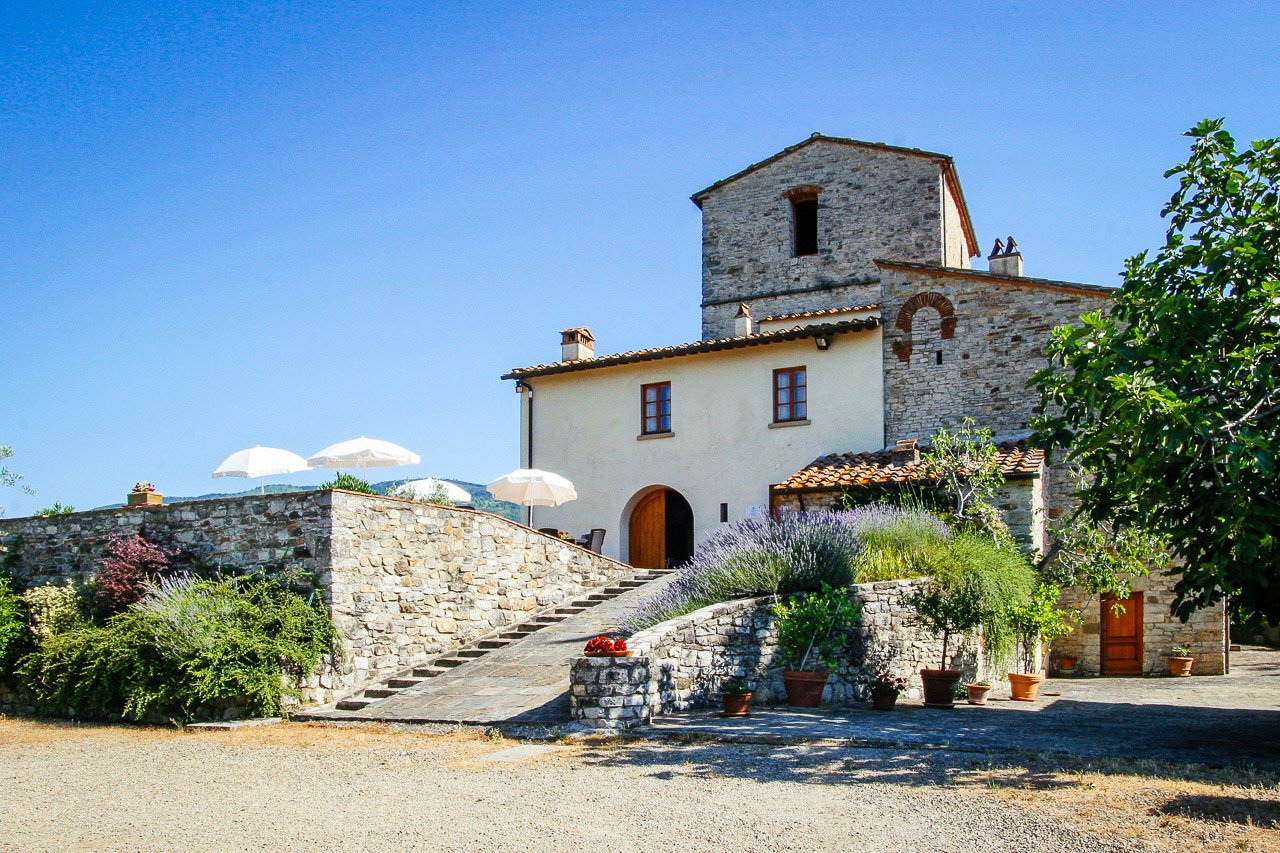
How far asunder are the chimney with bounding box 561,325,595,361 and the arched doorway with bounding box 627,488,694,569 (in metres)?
3.35

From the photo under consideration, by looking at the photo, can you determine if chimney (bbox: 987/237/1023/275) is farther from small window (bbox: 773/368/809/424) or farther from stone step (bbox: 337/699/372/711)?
stone step (bbox: 337/699/372/711)

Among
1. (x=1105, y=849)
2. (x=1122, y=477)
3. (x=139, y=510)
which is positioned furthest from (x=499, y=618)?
(x=1105, y=849)

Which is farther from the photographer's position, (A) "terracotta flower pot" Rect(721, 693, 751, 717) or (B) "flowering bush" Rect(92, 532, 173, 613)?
(B) "flowering bush" Rect(92, 532, 173, 613)

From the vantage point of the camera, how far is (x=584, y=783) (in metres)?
7.54

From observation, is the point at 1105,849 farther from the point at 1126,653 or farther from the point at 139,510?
the point at 1126,653

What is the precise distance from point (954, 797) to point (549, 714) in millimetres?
4359

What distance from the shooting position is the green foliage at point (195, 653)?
37.4ft

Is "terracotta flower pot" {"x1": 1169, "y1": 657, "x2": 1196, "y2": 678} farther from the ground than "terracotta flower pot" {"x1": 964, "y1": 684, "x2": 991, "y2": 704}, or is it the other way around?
"terracotta flower pot" {"x1": 964, "y1": 684, "x2": 991, "y2": 704}

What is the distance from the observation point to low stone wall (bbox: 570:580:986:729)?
9.71 m

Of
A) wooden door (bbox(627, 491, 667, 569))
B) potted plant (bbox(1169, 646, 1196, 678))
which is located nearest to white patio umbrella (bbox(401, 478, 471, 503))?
wooden door (bbox(627, 491, 667, 569))

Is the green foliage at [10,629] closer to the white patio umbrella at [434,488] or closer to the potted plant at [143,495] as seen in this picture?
the potted plant at [143,495]

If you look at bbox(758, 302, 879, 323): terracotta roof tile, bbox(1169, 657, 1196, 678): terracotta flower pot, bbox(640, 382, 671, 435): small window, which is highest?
bbox(758, 302, 879, 323): terracotta roof tile

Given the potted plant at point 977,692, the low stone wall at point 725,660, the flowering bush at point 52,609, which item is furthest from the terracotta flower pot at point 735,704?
the flowering bush at point 52,609

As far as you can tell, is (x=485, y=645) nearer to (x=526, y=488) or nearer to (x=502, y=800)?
(x=526, y=488)
